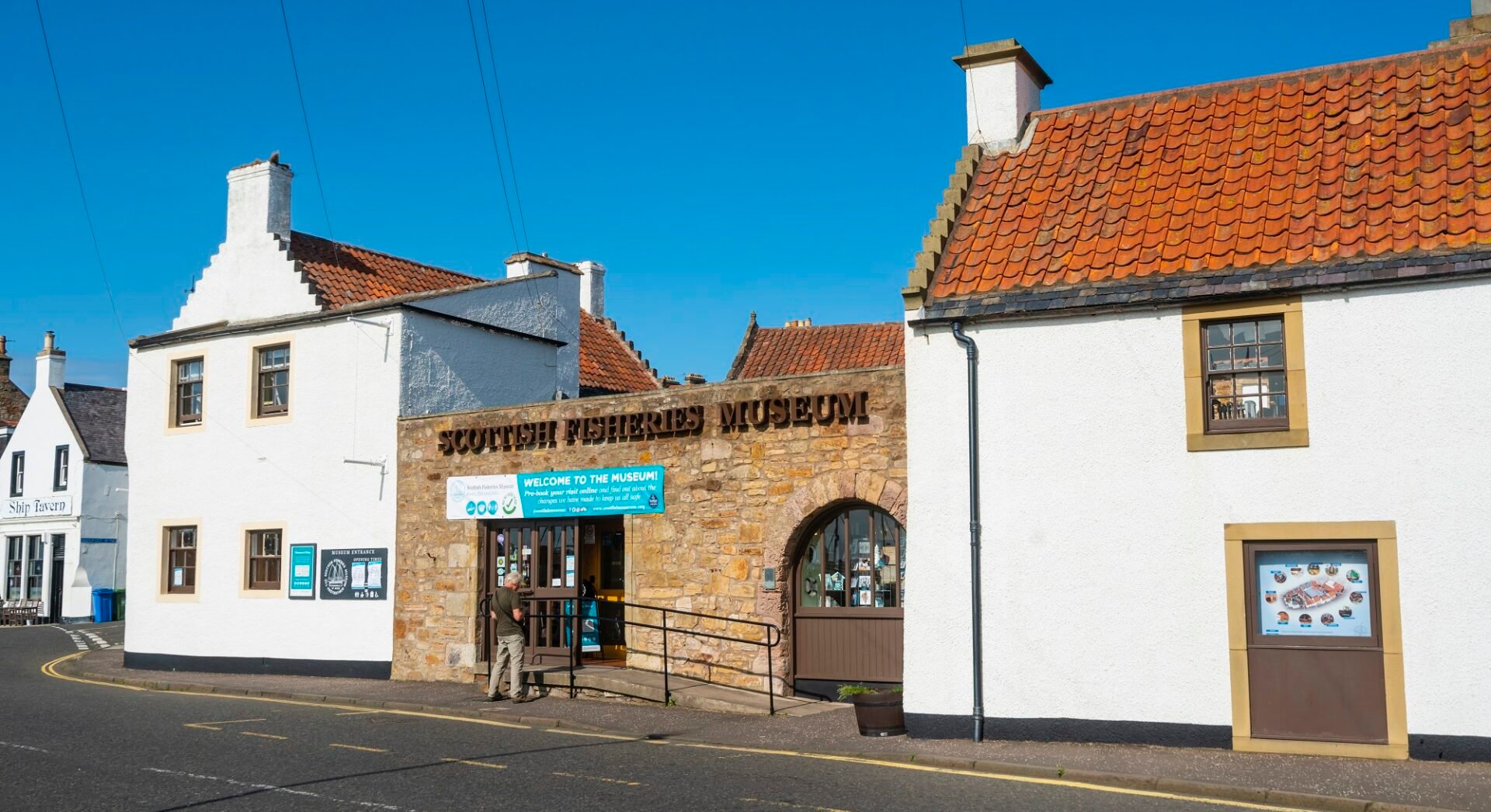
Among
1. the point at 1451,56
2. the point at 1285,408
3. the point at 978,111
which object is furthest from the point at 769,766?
the point at 1451,56

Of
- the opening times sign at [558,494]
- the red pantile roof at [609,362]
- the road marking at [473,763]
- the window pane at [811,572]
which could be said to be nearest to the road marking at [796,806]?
the road marking at [473,763]

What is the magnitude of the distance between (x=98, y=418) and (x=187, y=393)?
74.4 feet

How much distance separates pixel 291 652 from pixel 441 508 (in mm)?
4001

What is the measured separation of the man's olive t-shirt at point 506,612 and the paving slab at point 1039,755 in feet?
3.04

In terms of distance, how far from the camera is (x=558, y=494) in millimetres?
19531

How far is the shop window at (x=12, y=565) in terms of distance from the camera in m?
44.1

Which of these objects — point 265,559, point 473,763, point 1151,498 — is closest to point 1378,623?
point 1151,498

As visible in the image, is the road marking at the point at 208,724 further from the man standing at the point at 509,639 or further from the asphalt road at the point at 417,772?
the man standing at the point at 509,639

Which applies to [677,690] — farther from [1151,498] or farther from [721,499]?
[1151,498]

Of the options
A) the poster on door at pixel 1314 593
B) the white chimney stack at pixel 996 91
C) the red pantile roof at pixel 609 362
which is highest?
the white chimney stack at pixel 996 91

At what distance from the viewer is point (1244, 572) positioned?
42.6 feet

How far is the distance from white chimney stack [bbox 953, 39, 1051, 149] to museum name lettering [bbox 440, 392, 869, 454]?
3.68m

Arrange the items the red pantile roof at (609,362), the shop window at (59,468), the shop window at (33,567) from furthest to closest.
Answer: the shop window at (33,567)
the shop window at (59,468)
the red pantile roof at (609,362)

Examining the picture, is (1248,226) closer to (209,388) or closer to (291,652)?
(291,652)
